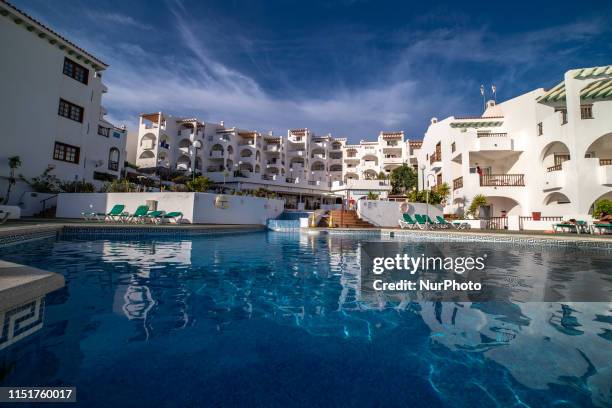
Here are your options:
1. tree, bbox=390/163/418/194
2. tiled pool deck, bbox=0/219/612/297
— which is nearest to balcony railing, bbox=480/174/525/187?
tiled pool deck, bbox=0/219/612/297

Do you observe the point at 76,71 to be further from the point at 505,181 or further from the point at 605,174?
the point at 605,174

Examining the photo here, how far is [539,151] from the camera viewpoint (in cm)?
1906

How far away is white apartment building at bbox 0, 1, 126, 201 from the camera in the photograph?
16.3 m

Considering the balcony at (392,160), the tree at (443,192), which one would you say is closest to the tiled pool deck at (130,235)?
the tree at (443,192)

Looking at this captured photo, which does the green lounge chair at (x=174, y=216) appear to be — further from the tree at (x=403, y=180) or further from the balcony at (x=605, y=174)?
the tree at (x=403, y=180)

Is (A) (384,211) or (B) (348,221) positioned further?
(A) (384,211)

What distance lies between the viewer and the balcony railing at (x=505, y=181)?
20141 mm

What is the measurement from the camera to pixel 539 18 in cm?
1405

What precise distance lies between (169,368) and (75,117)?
25.0 metres

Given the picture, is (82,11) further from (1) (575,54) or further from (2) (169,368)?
(1) (575,54)

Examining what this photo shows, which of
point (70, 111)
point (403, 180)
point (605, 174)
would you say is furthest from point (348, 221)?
point (70, 111)

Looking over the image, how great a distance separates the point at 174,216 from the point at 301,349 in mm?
15090

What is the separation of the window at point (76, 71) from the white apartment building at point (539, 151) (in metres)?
26.2

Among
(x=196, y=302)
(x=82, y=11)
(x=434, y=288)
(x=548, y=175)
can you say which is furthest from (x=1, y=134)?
(x=548, y=175)
